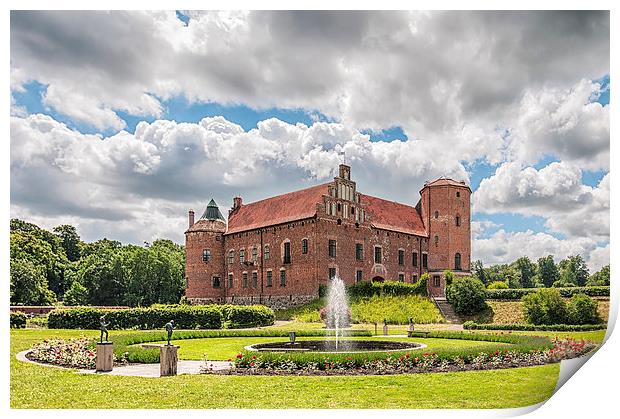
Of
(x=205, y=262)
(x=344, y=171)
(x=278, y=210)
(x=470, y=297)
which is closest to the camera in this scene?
(x=470, y=297)

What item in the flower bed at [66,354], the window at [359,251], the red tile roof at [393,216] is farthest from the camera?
the red tile roof at [393,216]

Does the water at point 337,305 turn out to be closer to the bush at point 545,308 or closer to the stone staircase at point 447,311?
the stone staircase at point 447,311

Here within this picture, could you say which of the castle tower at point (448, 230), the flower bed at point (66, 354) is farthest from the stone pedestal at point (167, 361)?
the castle tower at point (448, 230)

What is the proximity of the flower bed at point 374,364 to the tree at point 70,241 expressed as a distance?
49.7 metres

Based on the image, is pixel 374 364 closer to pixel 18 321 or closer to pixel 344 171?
pixel 18 321

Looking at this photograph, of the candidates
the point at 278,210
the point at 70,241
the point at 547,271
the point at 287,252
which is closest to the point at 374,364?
the point at 287,252

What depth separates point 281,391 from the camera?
1060 centimetres

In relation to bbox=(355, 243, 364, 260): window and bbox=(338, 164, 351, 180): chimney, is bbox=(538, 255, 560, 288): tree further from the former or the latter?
bbox=(338, 164, 351, 180): chimney

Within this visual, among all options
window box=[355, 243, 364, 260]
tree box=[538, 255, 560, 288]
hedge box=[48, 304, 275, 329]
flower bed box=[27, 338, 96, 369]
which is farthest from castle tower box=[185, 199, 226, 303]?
tree box=[538, 255, 560, 288]

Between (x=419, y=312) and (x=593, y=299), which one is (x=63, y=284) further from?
(x=593, y=299)

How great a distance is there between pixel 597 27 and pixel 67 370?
13.5 m

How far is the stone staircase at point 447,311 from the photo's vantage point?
105 feet

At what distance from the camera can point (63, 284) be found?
1922 inches

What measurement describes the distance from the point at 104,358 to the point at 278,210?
26475mm
